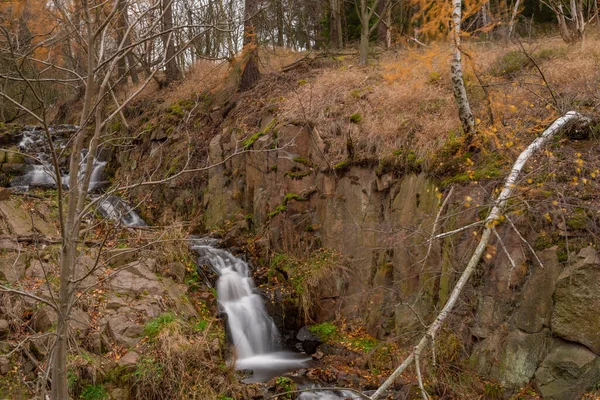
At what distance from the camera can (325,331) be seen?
873 centimetres

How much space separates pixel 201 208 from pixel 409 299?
244 inches

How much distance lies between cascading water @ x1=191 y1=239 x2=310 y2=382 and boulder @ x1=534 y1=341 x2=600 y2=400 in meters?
3.60

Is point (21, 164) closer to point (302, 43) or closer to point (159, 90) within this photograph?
point (159, 90)

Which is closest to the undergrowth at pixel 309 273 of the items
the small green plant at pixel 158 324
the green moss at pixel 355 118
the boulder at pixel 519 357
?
the small green plant at pixel 158 324

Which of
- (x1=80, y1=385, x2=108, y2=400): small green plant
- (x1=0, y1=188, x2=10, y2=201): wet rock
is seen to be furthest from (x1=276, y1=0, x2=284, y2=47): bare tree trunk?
(x1=80, y1=385, x2=108, y2=400): small green plant

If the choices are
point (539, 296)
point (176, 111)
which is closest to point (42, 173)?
point (176, 111)

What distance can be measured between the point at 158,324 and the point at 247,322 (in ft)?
7.24

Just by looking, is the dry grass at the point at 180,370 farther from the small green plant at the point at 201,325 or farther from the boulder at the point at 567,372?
the boulder at the point at 567,372

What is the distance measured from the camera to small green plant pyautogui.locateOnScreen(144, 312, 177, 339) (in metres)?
6.79

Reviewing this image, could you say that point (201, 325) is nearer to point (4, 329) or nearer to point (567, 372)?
point (4, 329)

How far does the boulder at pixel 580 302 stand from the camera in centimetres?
546

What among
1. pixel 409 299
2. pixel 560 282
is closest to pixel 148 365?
pixel 409 299

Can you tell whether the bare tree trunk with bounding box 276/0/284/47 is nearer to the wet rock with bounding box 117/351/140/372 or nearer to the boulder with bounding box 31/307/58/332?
the boulder with bounding box 31/307/58/332

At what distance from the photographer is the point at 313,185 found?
10422mm
